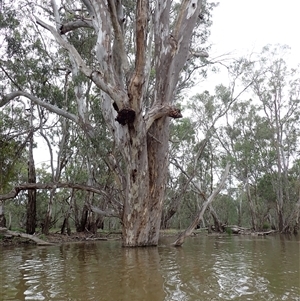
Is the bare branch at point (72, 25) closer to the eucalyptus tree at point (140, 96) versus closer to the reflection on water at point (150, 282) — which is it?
the eucalyptus tree at point (140, 96)

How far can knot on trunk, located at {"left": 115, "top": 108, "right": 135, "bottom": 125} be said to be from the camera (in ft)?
21.9

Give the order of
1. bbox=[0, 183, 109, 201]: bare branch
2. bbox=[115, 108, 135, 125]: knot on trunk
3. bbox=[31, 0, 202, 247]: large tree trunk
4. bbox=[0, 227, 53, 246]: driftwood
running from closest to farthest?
1. bbox=[115, 108, 135, 125]: knot on trunk
2. bbox=[31, 0, 202, 247]: large tree trunk
3. bbox=[0, 183, 109, 201]: bare branch
4. bbox=[0, 227, 53, 246]: driftwood

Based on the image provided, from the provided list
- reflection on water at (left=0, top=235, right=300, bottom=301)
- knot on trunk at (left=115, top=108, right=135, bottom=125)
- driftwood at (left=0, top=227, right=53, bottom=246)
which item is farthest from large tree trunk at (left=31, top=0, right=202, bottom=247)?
reflection on water at (left=0, top=235, right=300, bottom=301)

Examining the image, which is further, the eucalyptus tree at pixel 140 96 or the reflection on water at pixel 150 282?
the eucalyptus tree at pixel 140 96

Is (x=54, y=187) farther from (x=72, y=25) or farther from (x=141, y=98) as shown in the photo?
(x=72, y=25)

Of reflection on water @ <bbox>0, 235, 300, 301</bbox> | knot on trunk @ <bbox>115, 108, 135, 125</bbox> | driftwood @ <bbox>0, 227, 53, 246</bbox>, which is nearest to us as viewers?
reflection on water @ <bbox>0, 235, 300, 301</bbox>

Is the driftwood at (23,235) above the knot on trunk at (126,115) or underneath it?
underneath

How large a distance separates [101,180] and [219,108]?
29.6 feet

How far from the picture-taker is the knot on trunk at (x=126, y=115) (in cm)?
668

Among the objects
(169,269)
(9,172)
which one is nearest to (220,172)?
(9,172)

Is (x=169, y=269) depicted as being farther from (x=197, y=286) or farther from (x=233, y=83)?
(x=233, y=83)

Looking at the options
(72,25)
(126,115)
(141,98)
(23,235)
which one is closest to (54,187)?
(23,235)

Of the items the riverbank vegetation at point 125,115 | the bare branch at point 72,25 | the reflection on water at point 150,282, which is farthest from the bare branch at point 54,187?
the bare branch at point 72,25

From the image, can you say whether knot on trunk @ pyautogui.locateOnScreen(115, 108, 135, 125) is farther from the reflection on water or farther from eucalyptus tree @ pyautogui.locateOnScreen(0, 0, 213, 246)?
the reflection on water
